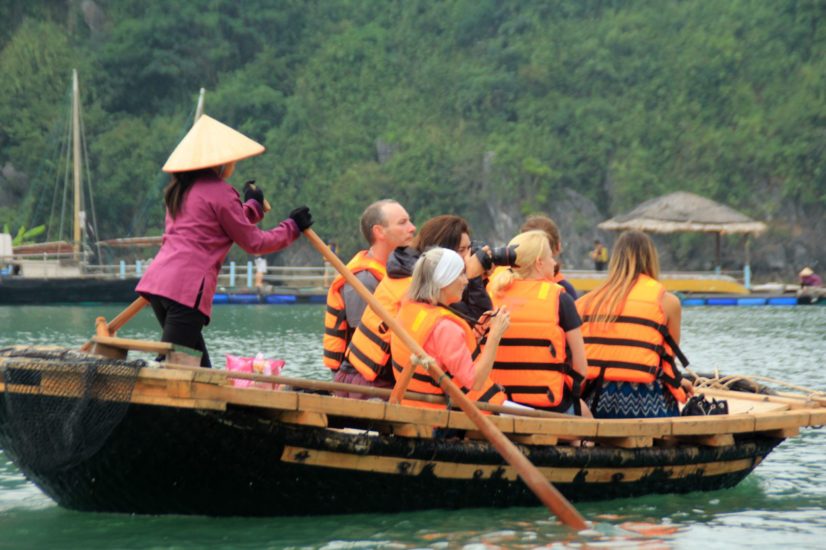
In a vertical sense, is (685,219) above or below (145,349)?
above

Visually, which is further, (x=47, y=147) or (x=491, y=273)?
(x=47, y=147)

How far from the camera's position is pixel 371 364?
7238 mm

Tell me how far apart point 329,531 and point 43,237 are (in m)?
35.4

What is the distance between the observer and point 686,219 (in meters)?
32.7

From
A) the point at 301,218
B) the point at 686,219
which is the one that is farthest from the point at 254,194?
the point at 686,219

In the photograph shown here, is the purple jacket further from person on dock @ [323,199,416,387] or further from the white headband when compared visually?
person on dock @ [323,199,416,387]

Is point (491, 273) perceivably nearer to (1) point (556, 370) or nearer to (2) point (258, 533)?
(1) point (556, 370)

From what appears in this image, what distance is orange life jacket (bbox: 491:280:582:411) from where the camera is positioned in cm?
736

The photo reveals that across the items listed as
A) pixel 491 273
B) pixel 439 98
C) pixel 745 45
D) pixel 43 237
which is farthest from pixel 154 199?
pixel 491 273

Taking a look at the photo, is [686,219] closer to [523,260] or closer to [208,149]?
[523,260]

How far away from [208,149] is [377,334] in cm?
126

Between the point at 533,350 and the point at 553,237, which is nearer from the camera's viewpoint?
the point at 533,350

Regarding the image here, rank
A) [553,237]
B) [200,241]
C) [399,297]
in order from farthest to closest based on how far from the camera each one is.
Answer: [553,237] → [399,297] → [200,241]

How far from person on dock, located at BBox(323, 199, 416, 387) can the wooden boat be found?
641 mm
